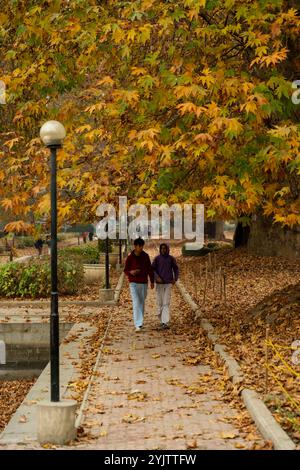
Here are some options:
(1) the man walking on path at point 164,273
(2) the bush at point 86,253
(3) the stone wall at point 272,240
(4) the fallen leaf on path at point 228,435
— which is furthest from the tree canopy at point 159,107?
(2) the bush at point 86,253

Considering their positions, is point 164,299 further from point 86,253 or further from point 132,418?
point 86,253

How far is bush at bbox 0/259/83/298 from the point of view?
81.3 feet

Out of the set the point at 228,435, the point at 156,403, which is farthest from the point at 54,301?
the point at 228,435

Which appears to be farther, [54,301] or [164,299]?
[164,299]

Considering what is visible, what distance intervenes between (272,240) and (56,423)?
27459 mm

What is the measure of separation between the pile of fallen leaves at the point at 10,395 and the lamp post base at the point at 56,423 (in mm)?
3721

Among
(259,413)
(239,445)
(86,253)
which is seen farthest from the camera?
(86,253)

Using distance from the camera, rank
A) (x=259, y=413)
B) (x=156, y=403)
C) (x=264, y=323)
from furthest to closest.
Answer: (x=264, y=323) < (x=156, y=403) < (x=259, y=413)

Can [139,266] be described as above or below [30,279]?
above

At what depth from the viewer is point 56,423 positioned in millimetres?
9047

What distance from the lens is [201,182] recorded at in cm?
1512

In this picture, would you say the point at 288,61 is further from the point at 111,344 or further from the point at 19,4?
the point at 111,344

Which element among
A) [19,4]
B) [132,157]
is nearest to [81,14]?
[19,4]

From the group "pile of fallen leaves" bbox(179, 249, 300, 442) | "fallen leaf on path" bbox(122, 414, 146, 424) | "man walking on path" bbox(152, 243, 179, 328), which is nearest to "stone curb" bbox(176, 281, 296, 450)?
"pile of fallen leaves" bbox(179, 249, 300, 442)
